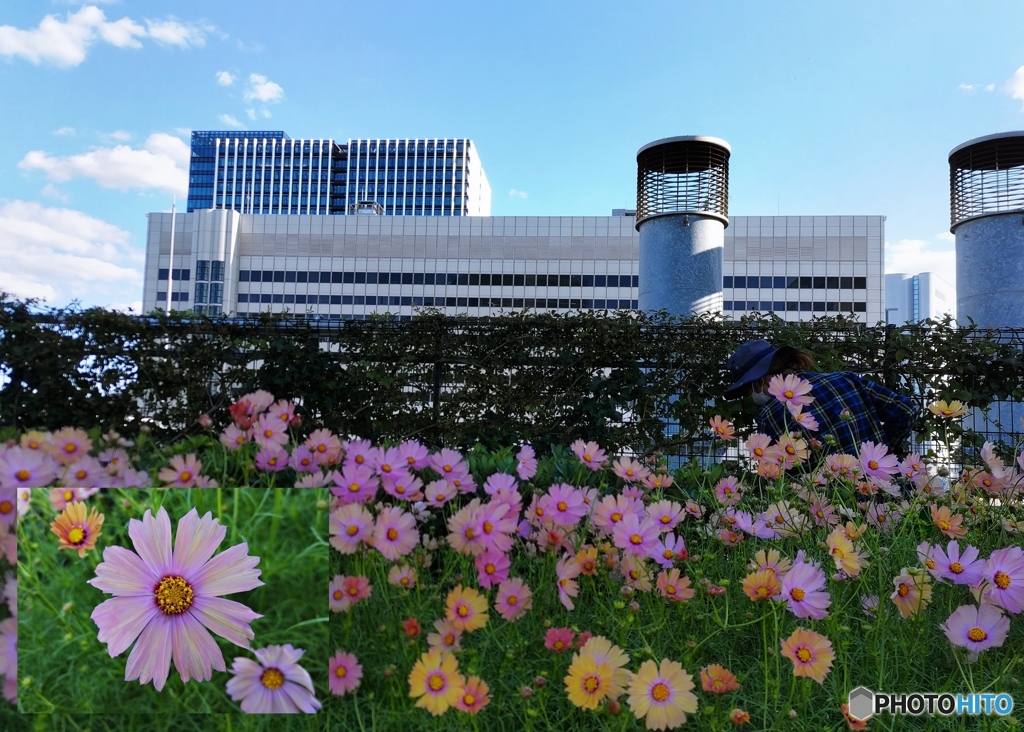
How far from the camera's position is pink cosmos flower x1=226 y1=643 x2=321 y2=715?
21.1 inches

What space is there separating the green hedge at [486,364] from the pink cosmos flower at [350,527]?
12.3 feet

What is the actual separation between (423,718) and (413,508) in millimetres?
289

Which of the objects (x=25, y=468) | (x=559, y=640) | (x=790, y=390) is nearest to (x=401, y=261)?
(x=790, y=390)

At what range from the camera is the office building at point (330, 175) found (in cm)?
9506

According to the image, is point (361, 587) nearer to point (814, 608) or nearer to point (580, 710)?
point (580, 710)

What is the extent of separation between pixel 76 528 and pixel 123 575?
0.17ft

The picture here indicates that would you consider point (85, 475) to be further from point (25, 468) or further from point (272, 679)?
point (272, 679)

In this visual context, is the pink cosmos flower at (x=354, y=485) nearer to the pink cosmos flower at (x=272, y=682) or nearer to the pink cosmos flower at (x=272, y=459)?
the pink cosmos flower at (x=272, y=459)

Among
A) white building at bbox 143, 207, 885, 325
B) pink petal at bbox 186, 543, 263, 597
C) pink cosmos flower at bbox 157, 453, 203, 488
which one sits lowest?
pink petal at bbox 186, 543, 263, 597

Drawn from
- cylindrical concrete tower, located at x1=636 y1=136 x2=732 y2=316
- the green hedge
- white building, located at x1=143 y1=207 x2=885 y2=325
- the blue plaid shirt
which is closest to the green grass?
the blue plaid shirt

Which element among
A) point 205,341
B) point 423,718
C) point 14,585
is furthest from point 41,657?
point 205,341

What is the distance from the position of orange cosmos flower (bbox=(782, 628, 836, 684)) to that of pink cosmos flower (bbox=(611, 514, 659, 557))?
0.21 metres

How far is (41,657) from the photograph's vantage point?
0.55 metres

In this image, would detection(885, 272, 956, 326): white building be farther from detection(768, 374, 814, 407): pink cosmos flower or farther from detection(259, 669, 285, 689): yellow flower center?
detection(259, 669, 285, 689): yellow flower center
